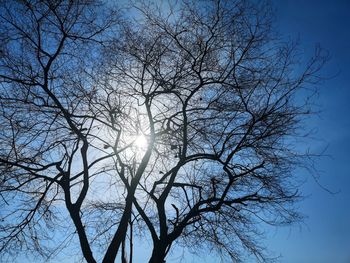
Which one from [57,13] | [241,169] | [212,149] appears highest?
[57,13]

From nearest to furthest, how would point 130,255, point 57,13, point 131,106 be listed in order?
point 57,13
point 130,255
point 131,106

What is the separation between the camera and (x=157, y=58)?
7.50m

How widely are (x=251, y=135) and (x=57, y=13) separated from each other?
4.80 metres

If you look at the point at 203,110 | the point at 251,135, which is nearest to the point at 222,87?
the point at 203,110

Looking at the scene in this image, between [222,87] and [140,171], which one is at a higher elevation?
[222,87]

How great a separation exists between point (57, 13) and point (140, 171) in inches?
148

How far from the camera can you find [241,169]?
749cm

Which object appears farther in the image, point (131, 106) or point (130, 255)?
point (131, 106)

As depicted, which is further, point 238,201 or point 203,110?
point 203,110

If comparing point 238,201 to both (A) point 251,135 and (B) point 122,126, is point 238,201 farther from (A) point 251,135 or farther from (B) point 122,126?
(B) point 122,126

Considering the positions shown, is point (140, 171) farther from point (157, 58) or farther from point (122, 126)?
point (157, 58)

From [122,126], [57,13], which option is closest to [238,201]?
[122,126]

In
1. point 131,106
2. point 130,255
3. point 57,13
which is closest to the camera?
point 57,13

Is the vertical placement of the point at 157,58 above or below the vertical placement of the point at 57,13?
below
